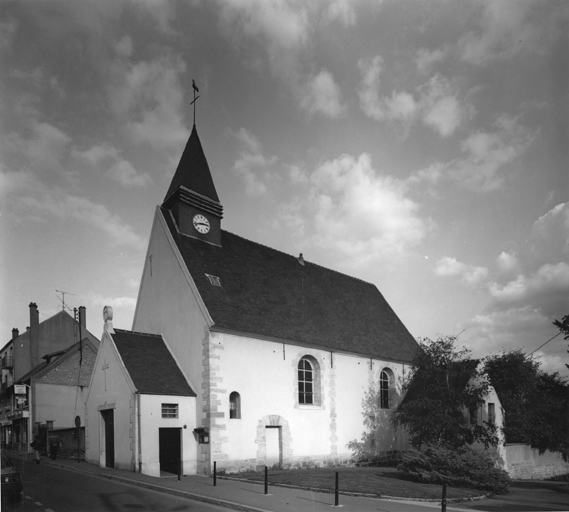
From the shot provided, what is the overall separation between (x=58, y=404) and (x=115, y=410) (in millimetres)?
17596

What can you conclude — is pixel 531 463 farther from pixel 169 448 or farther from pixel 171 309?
pixel 171 309

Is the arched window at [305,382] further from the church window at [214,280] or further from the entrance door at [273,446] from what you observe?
the church window at [214,280]

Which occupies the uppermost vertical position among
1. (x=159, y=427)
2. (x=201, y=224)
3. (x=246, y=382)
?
(x=201, y=224)

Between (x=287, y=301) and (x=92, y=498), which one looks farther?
(x=287, y=301)

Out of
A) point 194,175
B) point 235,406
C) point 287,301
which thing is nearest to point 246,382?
point 235,406

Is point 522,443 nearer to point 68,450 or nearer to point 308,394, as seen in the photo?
point 308,394

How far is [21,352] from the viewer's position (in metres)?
42.1

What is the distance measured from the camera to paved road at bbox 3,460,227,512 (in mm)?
11633

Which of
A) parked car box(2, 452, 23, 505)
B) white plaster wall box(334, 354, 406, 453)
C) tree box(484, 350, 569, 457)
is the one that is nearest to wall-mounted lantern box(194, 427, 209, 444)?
white plaster wall box(334, 354, 406, 453)

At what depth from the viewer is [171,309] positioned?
2278 centimetres

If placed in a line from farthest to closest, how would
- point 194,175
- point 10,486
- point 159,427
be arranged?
point 194,175 < point 159,427 < point 10,486

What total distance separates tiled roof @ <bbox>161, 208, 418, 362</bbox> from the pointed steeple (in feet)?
1.78

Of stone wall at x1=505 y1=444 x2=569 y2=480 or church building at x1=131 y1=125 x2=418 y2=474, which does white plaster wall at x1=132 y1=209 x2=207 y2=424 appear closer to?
church building at x1=131 y1=125 x2=418 y2=474

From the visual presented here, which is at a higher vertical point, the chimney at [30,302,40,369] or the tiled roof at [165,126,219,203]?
the tiled roof at [165,126,219,203]
